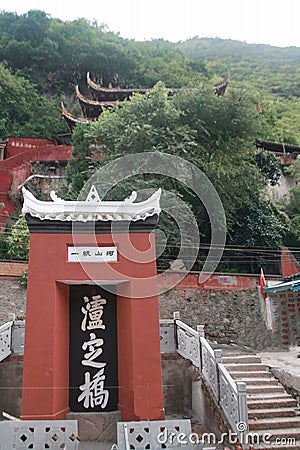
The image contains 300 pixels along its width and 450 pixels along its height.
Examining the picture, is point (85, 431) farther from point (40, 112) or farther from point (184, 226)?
point (40, 112)

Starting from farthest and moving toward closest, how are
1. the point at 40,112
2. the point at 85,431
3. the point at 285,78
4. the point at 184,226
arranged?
the point at 285,78 → the point at 40,112 → the point at 184,226 → the point at 85,431

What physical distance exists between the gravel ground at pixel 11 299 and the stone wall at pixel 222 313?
403 cm

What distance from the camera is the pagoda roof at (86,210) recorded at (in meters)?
6.37

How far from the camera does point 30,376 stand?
5.69 meters

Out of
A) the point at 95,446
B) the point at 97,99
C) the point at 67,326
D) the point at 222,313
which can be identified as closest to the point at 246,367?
the point at 95,446

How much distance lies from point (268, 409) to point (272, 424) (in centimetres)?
36

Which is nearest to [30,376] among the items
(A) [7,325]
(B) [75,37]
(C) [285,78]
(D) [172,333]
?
(A) [7,325]

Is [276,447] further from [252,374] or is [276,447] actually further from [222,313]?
[222,313]

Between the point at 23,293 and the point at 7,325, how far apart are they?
5.13 metres

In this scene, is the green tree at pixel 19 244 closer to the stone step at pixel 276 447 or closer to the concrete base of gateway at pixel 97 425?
the concrete base of gateway at pixel 97 425

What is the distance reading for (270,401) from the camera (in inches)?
223

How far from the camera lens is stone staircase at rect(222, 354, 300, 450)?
5.00 meters

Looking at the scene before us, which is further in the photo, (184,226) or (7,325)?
(184,226)

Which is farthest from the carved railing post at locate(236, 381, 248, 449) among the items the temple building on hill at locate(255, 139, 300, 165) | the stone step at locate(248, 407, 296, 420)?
the temple building on hill at locate(255, 139, 300, 165)
